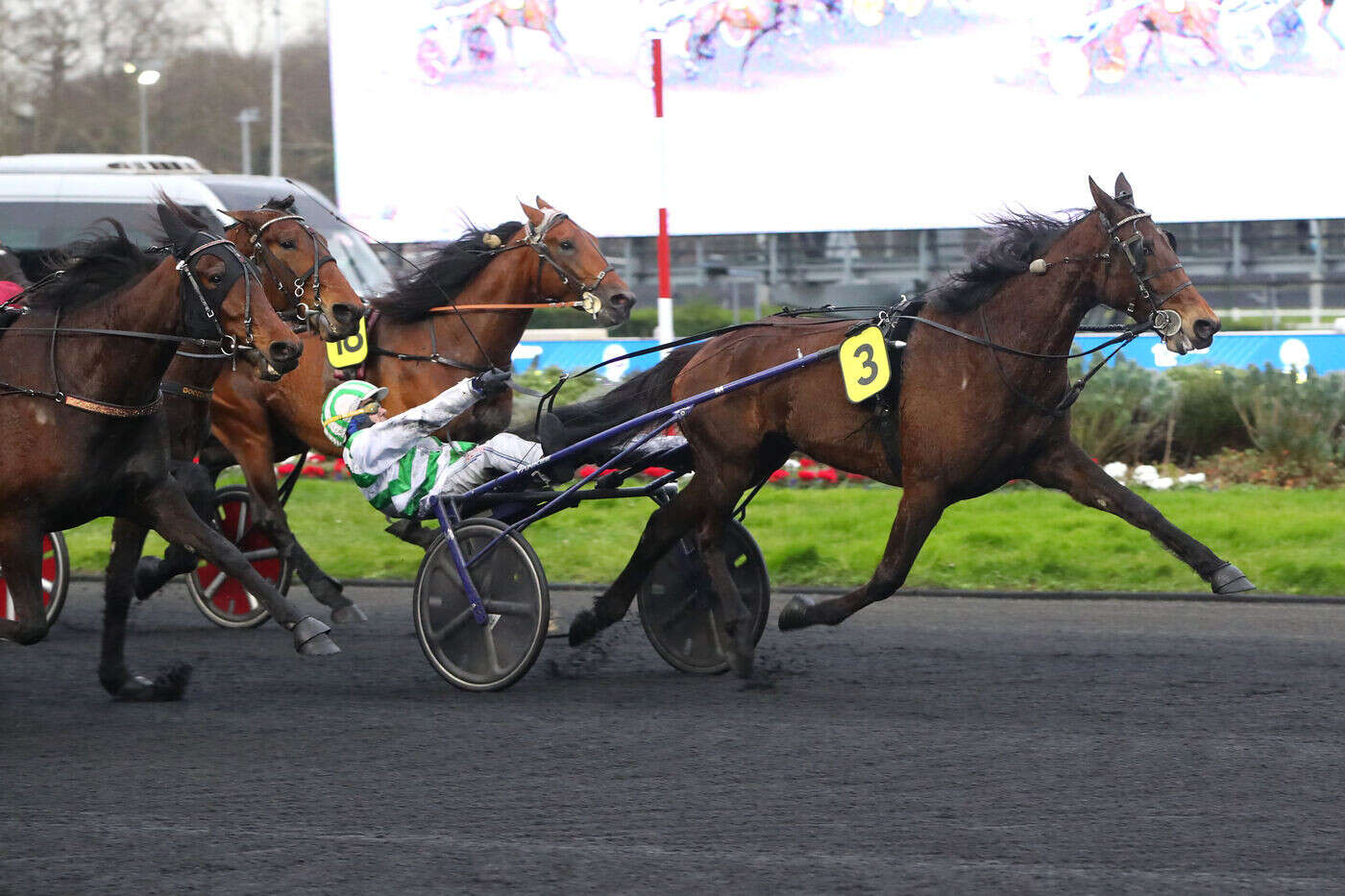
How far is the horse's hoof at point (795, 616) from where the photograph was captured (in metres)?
6.13

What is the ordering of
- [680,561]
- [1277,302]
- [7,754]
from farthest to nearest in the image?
[1277,302] < [680,561] < [7,754]

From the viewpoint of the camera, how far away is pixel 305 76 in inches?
1542

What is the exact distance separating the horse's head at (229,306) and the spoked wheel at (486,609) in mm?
1039

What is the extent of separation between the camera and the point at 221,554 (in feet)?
18.0

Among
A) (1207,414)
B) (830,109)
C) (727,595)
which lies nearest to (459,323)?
(727,595)

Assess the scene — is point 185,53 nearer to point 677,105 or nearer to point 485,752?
point 677,105

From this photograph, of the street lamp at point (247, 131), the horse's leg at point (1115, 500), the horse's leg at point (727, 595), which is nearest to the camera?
the horse's leg at point (1115, 500)

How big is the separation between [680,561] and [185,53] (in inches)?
1363

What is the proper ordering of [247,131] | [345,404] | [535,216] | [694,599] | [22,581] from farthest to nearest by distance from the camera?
[247,131] < [535,216] < [345,404] < [694,599] < [22,581]

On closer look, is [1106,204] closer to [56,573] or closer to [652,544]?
[652,544]

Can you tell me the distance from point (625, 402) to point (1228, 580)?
7.43 feet

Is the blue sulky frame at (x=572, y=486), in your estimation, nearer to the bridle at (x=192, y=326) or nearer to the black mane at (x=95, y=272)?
the bridle at (x=192, y=326)

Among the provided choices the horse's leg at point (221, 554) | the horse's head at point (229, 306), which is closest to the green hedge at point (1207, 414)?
the horse's leg at point (221, 554)

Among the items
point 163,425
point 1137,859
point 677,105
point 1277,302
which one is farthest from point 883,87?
point 1137,859
